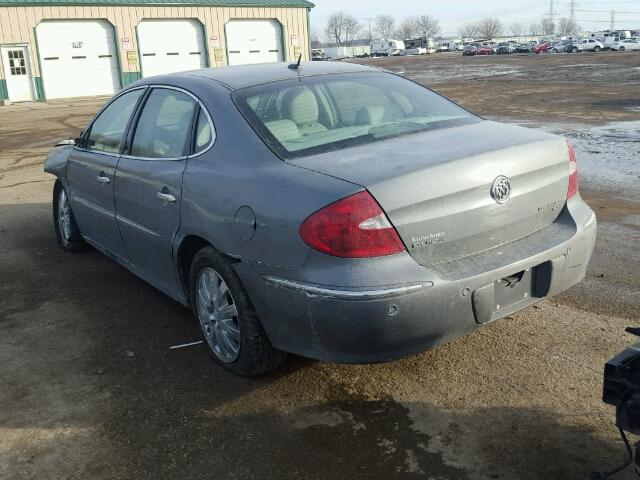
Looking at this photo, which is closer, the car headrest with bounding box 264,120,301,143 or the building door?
the car headrest with bounding box 264,120,301,143

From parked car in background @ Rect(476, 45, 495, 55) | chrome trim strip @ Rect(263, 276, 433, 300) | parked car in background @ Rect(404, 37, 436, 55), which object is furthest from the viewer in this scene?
parked car in background @ Rect(404, 37, 436, 55)

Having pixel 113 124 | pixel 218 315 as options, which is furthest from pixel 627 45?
pixel 218 315

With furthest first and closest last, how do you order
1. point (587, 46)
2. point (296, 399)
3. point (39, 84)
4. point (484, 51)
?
1. point (484, 51)
2. point (587, 46)
3. point (39, 84)
4. point (296, 399)

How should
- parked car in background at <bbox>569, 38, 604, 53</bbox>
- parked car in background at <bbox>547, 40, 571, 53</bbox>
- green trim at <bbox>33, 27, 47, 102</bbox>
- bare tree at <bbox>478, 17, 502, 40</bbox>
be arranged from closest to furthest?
green trim at <bbox>33, 27, 47, 102</bbox>, parked car in background at <bbox>569, 38, 604, 53</bbox>, parked car in background at <bbox>547, 40, 571, 53</bbox>, bare tree at <bbox>478, 17, 502, 40</bbox>

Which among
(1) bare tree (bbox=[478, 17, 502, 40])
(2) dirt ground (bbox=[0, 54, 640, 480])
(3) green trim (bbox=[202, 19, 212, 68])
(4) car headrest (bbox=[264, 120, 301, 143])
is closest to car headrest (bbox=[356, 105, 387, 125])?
(4) car headrest (bbox=[264, 120, 301, 143])

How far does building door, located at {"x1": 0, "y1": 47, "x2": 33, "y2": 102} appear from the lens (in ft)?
97.6

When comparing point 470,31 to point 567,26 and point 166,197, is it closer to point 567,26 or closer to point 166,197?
point 567,26

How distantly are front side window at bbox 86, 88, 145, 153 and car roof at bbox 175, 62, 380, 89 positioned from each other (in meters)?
0.62

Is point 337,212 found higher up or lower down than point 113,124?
lower down

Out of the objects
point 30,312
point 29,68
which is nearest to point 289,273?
point 30,312

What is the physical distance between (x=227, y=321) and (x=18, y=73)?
30646 millimetres

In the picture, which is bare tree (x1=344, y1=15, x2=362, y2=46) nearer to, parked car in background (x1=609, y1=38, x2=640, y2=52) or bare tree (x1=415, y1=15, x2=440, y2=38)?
bare tree (x1=415, y1=15, x2=440, y2=38)

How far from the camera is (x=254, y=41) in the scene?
119ft

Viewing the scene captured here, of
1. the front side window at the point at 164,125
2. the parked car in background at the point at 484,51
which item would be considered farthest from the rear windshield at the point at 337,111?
the parked car in background at the point at 484,51
